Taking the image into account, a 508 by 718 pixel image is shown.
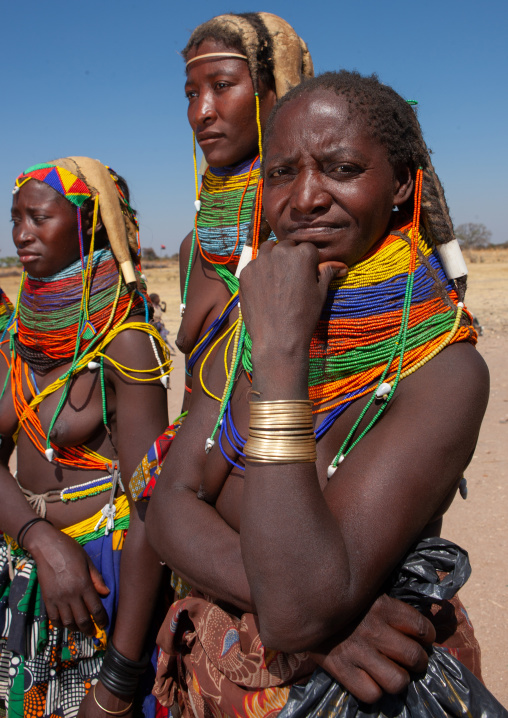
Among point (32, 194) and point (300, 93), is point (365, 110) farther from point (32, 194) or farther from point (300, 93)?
point (32, 194)

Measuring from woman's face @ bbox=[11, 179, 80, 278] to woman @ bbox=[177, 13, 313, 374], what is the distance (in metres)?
0.70

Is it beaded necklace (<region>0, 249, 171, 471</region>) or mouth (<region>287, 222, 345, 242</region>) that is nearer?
mouth (<region>287, 222, 345, 242</region>)

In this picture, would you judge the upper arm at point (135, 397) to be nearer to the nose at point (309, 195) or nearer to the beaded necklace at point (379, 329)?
the beaded necklace at point (379, 329)

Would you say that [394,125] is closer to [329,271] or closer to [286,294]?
[329,271]

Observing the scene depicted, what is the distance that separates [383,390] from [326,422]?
0.56ft

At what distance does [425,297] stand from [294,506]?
623 mm

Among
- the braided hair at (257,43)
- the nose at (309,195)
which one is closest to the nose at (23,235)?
the braided hair at (257,43)

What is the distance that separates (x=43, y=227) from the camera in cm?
262

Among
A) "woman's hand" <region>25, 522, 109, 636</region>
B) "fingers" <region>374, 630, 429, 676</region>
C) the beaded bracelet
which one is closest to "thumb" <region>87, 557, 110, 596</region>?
"woman's hand" <region>25, 522, 109, 636</region>

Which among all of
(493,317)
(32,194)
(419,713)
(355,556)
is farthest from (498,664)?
Result: (493,317)

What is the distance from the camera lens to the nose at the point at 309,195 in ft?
4.57

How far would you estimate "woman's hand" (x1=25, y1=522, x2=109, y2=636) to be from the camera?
2277 millimetres

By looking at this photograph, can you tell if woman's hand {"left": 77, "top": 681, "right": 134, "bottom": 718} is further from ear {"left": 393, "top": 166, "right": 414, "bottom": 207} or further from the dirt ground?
ear {"left": 393, "top": 166, "right": 414, "bottom": 207}

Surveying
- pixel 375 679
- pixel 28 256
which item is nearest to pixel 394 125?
pixel 375 679
